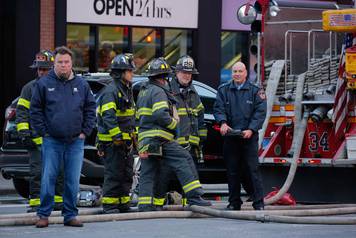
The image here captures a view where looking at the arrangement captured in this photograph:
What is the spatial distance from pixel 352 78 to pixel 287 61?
1597 millimetres

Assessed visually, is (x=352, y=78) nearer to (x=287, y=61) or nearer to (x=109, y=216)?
(x=287, y=61)

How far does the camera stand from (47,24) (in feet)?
70.3

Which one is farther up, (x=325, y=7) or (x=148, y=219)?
(x=325, y=7)

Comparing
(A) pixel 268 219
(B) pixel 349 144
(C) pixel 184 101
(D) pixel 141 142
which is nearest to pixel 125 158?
(D) pixel 141 142

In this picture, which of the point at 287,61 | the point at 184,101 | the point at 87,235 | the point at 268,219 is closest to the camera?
the point at 87,235

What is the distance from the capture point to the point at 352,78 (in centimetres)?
1289

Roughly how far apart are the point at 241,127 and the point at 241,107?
0.76 feet

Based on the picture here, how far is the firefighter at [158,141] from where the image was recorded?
1195 cm

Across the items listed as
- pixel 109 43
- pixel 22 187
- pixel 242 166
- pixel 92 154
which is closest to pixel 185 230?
pixel 242 166

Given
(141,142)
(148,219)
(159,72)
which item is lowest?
(148,219)

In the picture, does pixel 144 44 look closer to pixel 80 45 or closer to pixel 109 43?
pixel 109 43

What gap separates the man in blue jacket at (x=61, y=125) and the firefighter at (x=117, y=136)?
4.01 feet

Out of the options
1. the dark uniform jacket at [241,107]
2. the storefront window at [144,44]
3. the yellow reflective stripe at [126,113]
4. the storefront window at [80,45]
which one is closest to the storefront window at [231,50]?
the storefront window at [144,44]

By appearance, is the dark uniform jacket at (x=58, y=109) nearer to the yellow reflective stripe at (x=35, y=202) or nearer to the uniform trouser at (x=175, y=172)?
the uniform trouser at (x=175, y=172)
